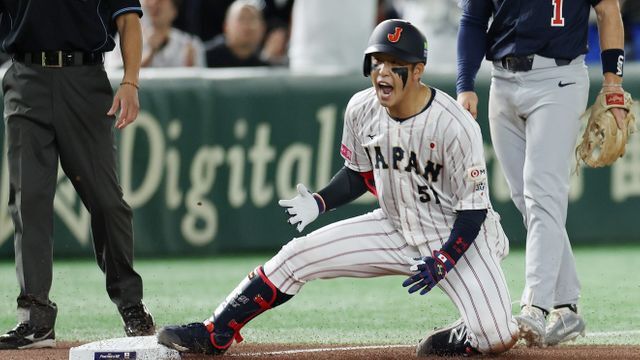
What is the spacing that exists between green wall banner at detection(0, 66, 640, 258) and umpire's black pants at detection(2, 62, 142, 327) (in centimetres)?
388

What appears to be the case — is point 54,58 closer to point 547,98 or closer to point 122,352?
point 122,352

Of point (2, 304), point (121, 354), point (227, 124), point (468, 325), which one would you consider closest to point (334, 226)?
point (468, 325)

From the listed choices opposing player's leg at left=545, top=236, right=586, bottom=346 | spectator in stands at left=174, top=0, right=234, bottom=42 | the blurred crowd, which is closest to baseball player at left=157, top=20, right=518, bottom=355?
opposing player's leg at left=545, top=236, right=586, bottom=346

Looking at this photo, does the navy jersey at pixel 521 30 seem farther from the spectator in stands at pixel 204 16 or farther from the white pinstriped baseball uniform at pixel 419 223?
the spectator in stands at pixel 204 16

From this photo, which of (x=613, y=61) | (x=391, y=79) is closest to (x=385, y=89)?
(x=391, y=79)

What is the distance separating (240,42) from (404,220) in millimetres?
6490

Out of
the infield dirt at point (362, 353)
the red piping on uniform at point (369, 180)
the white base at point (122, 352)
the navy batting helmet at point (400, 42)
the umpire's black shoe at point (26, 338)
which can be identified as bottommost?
the umpire's black shoe at point (26, 338)

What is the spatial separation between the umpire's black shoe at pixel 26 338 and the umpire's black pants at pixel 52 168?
0.04m

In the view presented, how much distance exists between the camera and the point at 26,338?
6.15 meters

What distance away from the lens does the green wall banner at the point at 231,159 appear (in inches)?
407

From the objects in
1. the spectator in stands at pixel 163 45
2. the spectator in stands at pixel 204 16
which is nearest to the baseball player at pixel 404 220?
the spectator in stands at pixel 163 45

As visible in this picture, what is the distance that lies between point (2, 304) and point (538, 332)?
3.56 meters

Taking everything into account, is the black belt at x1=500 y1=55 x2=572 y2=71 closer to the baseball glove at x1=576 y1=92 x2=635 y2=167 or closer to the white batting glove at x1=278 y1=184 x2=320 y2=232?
the baseball glove at x1=576 y1=92 x2=635 y2=167

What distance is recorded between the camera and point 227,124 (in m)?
10.5
